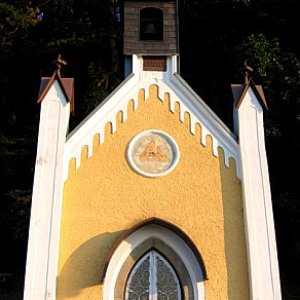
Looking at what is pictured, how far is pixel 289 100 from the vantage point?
1287 cm

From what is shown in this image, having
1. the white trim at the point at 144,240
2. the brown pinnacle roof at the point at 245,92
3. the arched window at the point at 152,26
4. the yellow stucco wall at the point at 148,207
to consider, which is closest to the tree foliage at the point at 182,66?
the brown pinnacle roof at the point at 245,92

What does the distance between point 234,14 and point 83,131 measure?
10.1 metres

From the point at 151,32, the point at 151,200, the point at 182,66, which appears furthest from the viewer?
the point at 182,66

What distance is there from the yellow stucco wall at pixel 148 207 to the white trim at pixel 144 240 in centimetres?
16

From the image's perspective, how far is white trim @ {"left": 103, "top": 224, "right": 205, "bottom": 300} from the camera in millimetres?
7672

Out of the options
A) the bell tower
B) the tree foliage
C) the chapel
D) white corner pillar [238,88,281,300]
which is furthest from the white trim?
the tree foliage

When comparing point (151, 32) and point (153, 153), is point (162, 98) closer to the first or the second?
point (153, 153)

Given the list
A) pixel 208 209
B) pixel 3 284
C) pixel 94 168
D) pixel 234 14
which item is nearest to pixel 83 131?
pixel 94 168

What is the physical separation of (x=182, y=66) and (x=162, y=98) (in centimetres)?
887

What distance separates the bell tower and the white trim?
3.66m

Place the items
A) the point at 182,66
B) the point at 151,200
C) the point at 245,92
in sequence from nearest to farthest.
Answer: the point at 151,200
the point at 245,92
the point at 182,66

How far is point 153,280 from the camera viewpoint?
7.95m

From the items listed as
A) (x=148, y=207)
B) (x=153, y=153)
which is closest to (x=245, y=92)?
(x=153, y=153)

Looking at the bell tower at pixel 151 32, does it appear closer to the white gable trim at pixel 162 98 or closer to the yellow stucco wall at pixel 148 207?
the white gable trim at pixel 162 98
